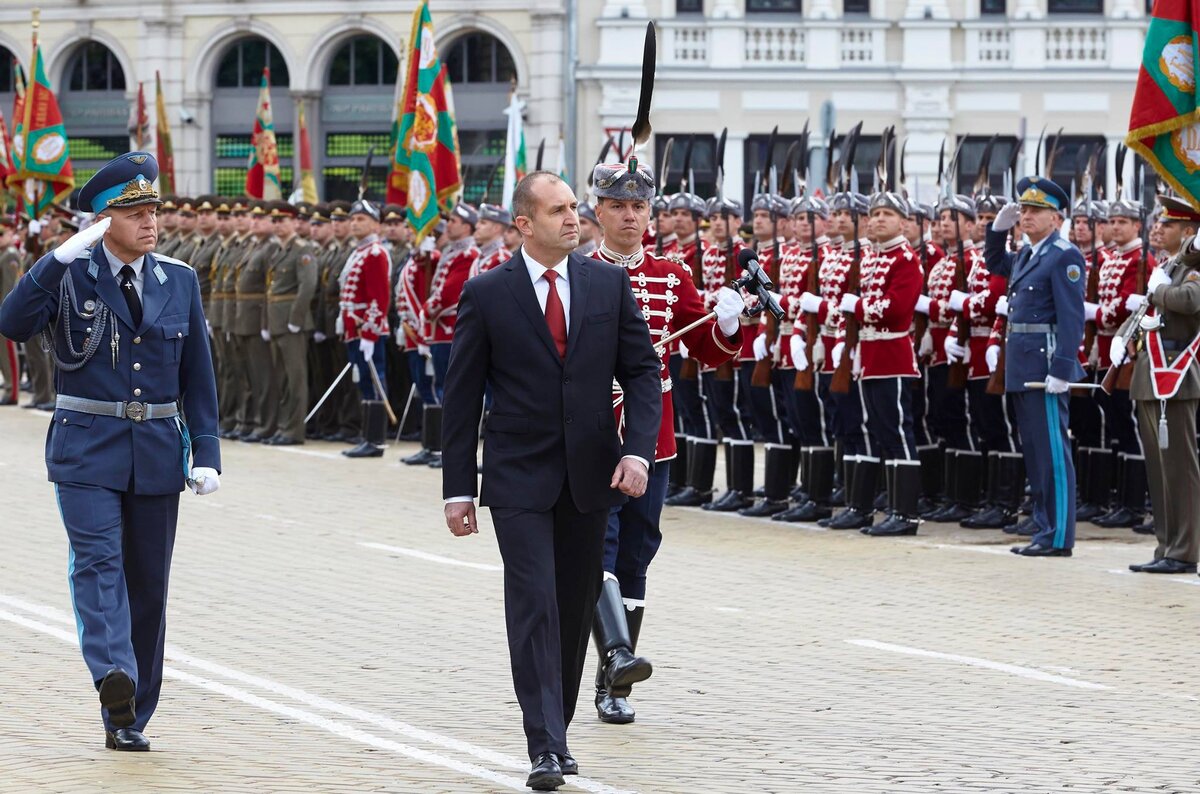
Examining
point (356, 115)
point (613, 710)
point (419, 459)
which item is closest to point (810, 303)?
point (419, 459)

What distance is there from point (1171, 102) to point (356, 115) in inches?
1125

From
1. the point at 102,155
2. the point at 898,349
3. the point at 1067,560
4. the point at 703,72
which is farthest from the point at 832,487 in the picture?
the point at 102,155

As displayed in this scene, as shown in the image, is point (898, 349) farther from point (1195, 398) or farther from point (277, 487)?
point (277, 487)

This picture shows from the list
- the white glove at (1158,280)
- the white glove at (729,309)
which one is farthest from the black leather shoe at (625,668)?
the white glove at (1158,280)

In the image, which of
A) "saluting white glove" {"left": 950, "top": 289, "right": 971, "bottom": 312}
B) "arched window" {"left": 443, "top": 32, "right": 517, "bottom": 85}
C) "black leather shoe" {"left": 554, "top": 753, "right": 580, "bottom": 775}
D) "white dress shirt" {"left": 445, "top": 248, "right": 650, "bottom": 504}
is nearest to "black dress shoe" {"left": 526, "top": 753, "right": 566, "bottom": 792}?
"black leather shoe" {"left": 554, "top": 753, "right": 580, "bottom": 775}

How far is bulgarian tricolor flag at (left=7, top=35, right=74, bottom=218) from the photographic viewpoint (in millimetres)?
26734

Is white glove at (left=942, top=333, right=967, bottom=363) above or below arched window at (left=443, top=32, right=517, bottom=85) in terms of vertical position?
below

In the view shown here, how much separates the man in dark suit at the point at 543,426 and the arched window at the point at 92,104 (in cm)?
3504

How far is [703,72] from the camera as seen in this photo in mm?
37344

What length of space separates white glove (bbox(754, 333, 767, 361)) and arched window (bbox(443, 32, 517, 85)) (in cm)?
2338

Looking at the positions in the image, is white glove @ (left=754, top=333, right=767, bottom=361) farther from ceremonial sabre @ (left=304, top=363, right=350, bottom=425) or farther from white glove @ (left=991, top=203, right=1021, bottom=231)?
ceremonial sabre @ (left=304, top=363, right=350, bottom=425)

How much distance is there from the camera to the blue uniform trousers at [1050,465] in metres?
13.9

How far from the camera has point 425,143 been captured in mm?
22047

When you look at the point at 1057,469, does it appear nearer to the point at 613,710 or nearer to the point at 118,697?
the point at 613,710
